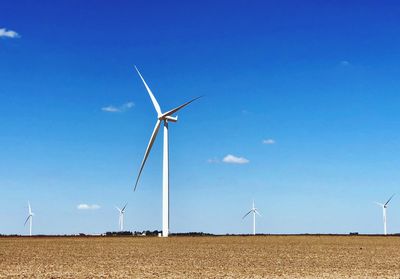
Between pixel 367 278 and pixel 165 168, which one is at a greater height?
pixel 165 168

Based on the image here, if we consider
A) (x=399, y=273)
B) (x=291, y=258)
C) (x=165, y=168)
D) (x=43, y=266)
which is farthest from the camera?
(x=165, y=168)

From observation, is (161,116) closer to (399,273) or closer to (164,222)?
(164,222)

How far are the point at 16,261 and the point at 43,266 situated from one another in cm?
591

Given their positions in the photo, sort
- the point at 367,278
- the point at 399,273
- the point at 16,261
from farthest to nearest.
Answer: the point at 16,261
the point at 399,273
the point at 367,278

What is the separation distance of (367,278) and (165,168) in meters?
59.5

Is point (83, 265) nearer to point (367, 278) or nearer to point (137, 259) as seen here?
point (137, 259)

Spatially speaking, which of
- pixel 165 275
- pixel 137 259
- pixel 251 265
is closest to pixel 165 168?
pixel 137 259

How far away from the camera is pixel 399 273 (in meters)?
34.4

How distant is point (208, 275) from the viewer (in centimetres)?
3253

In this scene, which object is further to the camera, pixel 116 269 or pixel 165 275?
pixel 116 269

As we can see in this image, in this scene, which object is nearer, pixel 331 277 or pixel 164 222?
pixel 331 277

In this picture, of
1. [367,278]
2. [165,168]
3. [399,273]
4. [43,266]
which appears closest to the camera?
[367,278]

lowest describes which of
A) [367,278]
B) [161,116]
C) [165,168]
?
[367,278]

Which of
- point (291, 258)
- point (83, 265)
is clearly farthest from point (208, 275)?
point (291, 258)
